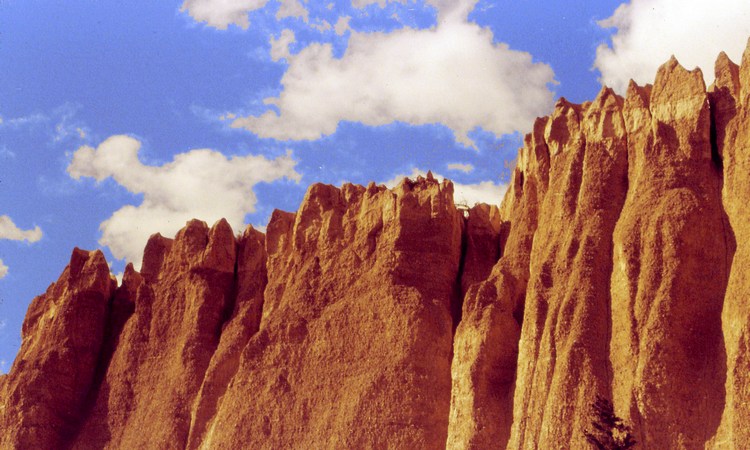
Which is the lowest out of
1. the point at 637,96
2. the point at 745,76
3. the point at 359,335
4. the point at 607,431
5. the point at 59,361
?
the point at 607,431

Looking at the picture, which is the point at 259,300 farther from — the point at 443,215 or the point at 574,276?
the point at 574,276

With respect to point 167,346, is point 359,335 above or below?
below

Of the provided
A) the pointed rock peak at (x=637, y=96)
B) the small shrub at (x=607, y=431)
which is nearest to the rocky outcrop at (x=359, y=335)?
the pointed rock peak at (x=637, y=96)

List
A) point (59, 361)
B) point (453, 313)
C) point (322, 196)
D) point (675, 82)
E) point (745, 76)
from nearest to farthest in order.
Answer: point (745, 76)
point (675, 82)
point (453, 313)
point (322, 196)
point (59, 361)

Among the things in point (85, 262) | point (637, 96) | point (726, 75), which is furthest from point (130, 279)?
point (726, 75)

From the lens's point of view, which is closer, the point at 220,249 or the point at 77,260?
the point at 220,249

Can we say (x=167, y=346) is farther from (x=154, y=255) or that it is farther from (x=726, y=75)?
(x=726, y=75)

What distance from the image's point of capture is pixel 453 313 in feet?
172

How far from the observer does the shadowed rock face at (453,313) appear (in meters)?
41.7

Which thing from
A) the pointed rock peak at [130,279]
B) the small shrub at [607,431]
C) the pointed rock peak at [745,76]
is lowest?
the small shrub at [607,431]

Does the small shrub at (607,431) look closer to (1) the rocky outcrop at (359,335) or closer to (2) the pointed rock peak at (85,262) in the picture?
(1) the rocky outcrop at (359,335)

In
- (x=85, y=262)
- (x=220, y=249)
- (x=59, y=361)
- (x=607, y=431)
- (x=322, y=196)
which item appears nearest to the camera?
(x=607, y=431)

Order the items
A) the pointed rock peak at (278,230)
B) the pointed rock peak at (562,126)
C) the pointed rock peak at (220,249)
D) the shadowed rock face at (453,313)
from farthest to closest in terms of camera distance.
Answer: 1. the pointed rock peak at (220,249)
2. the pointed rock peak at (278,230)
3. the pointed rock peak at (562,126)
4. the shadowed rock face at (453,313)

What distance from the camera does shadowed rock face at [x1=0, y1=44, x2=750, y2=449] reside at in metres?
41.7
